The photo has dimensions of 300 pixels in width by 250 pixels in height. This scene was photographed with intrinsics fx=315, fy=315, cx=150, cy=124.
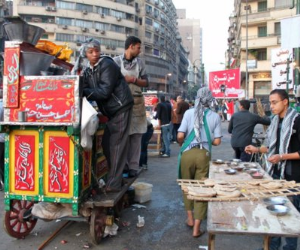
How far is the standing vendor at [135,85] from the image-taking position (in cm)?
493

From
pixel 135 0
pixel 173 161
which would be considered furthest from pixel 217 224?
pixel 135 0

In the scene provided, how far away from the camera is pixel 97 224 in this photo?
12.7 feet

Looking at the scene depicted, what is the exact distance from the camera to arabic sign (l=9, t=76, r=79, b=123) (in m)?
3.54

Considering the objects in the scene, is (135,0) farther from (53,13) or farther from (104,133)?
(104,133)

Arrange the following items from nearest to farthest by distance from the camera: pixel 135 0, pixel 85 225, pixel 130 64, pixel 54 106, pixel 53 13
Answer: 1. pixel 54 106
2. pixel 85 225
3. pixel 130 64
4. pixel 53 13
5. pixel 135 0

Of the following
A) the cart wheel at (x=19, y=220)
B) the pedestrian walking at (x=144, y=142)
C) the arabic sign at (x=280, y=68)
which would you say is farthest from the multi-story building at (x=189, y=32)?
the cart wheel at (x=19, y=220)

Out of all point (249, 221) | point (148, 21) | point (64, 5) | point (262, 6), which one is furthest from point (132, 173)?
point (148, 21)

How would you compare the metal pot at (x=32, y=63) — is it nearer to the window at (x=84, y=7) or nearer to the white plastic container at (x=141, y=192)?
the white plastic container at (x=141, y=192)

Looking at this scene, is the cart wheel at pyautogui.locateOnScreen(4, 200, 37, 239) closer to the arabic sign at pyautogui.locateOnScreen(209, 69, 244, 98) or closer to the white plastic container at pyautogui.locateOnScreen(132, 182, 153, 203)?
the white plastic container at pyautogui.locateOnScreen(132, 182, 153, 203)

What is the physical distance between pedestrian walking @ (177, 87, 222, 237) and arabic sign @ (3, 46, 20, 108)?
85.9 inches

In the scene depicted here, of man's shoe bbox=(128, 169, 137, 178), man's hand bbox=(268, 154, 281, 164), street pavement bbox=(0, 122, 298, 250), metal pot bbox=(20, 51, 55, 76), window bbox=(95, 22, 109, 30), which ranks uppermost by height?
window bbox=(95, 22, 109, 30)

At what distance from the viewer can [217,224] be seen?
7.38 feet

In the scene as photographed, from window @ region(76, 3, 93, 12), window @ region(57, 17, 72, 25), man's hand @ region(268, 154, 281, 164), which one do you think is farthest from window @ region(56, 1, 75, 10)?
man's hand @ region(268, 154, 281, 164)

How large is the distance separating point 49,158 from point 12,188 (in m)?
0.61
